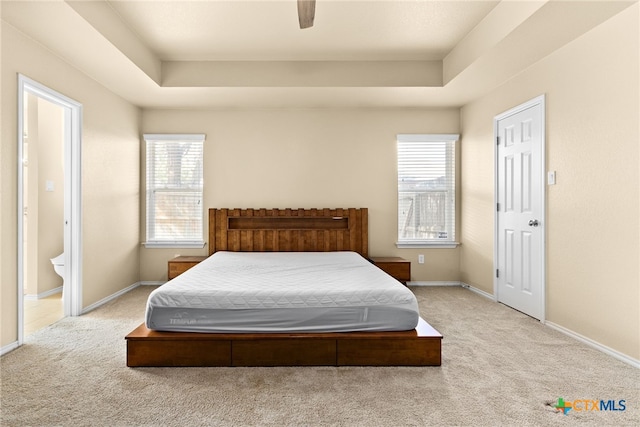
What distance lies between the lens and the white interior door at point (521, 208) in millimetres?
3500

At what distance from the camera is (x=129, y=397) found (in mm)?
2061

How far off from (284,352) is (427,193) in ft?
11.2

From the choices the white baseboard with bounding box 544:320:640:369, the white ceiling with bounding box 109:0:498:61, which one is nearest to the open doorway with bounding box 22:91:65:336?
the white ceiling with bounding box 109:0:498:61

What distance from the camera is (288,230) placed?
4.88 metres

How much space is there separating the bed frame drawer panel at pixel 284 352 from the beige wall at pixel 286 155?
275 centimetres

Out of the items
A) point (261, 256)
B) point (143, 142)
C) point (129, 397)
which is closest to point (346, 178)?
point (261, 256)

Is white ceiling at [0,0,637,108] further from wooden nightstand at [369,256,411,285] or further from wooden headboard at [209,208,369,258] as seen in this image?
wooden nightstand at [369,256,411,285]

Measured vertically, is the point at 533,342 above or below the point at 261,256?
below

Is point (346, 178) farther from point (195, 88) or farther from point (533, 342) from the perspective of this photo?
point (533, 342)

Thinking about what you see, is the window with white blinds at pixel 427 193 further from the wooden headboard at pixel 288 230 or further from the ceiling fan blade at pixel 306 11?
the ceiling fan blade at pixel 306 11

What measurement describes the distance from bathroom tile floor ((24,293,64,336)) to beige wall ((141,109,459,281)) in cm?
107

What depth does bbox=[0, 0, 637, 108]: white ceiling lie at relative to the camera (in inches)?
111

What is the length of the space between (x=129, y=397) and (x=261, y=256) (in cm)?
228

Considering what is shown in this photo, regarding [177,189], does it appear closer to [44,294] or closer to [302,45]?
[44,294]
